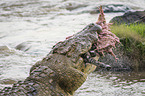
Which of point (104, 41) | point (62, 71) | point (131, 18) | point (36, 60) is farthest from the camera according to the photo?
point (131, 18)

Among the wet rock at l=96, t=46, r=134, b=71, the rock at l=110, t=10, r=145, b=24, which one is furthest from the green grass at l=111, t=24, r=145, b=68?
the rock at l=110, t=10, r=145, b=24

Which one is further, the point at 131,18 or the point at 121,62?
the point at 131,18

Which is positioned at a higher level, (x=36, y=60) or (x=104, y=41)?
(x=104, y=41)

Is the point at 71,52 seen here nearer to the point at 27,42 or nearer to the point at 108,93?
the point at 108,93

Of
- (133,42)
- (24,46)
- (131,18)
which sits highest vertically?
(131,18)

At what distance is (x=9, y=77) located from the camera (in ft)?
12.6

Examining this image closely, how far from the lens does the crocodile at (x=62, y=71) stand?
164 centimetres

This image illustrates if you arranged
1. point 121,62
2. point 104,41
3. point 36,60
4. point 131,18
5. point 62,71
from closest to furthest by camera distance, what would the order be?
point 62,71 → point 104,41 → point 121,62 → point 36,60 → point 131,18

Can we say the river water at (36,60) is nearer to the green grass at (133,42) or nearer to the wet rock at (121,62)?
the wet rock at (121,62)

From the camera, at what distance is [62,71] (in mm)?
1707

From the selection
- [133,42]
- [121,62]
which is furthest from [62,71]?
[133,42]

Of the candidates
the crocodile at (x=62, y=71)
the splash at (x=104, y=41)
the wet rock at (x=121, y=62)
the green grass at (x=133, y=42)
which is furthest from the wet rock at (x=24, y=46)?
the crocodile at (x=62, y=71)

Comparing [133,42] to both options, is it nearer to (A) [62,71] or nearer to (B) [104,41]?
(B) [104,41]

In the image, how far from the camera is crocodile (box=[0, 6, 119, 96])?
164 cm
